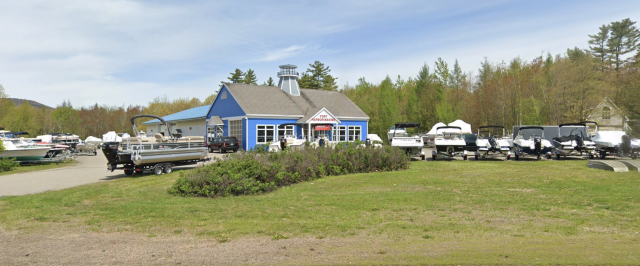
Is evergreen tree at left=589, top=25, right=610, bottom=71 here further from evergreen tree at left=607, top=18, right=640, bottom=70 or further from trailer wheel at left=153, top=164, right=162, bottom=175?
trailer wheel at left=153, top=164, right=162, bottom=175

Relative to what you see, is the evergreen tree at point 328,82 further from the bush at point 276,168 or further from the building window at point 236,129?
the bush at point 276,168

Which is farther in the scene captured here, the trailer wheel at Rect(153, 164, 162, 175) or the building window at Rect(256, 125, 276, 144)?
the building window at Rect(256, 125, 276, 144)

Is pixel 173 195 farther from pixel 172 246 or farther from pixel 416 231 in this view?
pixel 416 231

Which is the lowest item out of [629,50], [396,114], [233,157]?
[233,157]

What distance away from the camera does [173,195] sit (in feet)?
35.4

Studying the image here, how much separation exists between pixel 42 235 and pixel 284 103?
3215cm

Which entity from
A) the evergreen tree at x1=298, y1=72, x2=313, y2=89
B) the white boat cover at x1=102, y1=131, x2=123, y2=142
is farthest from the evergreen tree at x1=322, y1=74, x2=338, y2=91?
the white boat cover at x1=102, y1=131, x2=123, y2=142

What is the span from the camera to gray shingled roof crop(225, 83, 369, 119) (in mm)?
35875

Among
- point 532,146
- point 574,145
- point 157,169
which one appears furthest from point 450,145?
point 157,169

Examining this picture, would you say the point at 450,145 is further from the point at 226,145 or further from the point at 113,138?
the point at 113,138

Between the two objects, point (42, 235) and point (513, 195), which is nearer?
point (42, 235)

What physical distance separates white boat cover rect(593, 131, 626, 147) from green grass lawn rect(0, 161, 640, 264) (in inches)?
377

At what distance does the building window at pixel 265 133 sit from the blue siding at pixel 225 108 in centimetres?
208

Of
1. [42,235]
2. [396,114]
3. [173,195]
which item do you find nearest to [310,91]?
[396,114]
